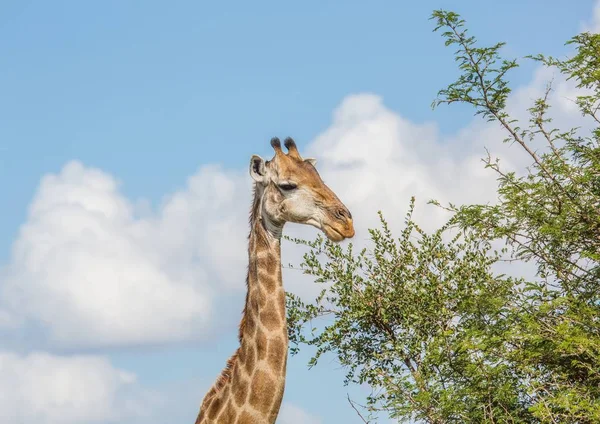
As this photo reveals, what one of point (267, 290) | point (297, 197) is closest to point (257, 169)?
point (297, 197)

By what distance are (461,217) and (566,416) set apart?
343cm

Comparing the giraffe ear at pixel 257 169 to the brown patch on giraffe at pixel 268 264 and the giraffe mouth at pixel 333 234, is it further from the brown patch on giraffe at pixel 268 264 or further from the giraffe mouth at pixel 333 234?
the giraffe mouth at pixel 333 234

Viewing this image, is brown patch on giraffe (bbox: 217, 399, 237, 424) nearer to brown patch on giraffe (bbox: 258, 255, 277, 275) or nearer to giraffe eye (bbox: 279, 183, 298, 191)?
brown patch on giraffe (bbox: 258, 255, 277, 275)

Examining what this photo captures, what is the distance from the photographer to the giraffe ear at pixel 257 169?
10.8 meters

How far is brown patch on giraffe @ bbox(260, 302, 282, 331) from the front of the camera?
10211 millimetres

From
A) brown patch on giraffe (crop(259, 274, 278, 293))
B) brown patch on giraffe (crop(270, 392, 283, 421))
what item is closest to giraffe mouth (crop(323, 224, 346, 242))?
brown patch on giraffe (crop(259, 274, 278, 293))

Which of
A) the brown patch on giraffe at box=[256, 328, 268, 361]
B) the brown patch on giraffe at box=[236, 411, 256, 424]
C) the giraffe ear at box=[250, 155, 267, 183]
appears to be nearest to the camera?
the brown patch on giraffe at box=[236, 411, 256, 424]

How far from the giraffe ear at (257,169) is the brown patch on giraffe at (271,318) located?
61.2 inches

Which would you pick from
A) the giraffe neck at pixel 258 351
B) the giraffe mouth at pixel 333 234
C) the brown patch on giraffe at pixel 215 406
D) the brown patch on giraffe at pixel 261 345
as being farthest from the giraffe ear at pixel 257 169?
the brown patch on giraffe at pixel 215 406

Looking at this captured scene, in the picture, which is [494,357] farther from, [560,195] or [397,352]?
[397,352]

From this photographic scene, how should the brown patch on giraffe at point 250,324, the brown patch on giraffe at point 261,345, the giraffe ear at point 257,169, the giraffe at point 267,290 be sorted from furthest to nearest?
the giraffe ear at point 257,169
the brown patch on giraffe at point 250,324
the brown patch on giraffe at point 261,345
the giraffe at point 267,290

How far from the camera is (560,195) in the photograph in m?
13.6

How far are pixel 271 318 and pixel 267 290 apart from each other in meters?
0.33

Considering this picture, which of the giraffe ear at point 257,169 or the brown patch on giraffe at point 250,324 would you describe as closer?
the brown patch on giraffe at point 250,324
